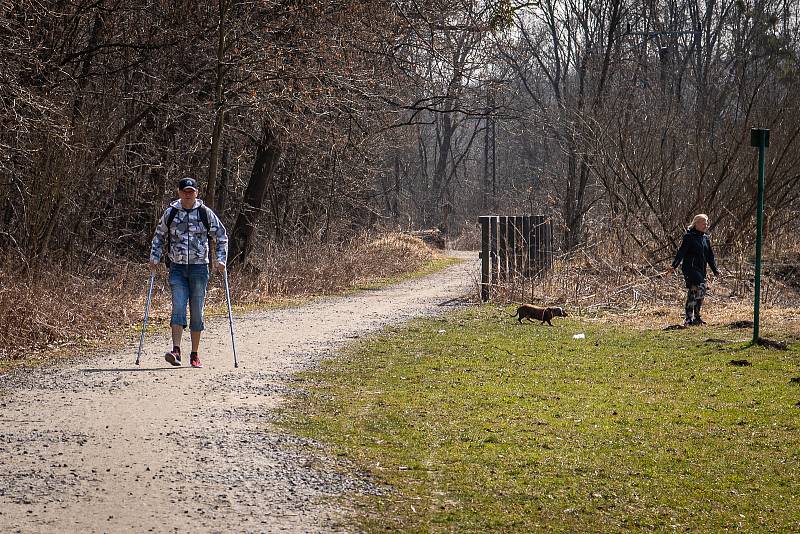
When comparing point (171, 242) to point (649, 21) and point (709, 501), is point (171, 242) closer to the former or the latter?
point (709, 501)

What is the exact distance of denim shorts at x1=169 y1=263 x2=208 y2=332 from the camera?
11789 mm

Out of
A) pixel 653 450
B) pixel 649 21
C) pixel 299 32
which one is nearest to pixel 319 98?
pixel 299 32

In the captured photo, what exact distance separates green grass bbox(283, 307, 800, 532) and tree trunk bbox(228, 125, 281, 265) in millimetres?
10782

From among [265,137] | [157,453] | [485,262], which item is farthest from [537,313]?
[157,453]

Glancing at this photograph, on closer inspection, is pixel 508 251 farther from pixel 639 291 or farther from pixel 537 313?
pixel 537 313

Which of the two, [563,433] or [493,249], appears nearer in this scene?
[563,433]

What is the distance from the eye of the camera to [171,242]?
11.7m

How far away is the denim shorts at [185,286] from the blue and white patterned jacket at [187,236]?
0.27 ft

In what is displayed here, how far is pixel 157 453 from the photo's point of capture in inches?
296

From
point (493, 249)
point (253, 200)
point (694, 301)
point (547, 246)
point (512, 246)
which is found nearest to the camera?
point (694, 301)

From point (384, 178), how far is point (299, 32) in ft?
98.3

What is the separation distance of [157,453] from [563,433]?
3269mm

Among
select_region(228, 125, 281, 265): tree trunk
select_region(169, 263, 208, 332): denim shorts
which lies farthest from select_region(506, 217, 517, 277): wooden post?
select_region(169, 263, 208, 332): denim shorts

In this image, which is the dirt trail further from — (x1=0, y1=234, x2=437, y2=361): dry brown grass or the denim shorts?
(x1=0, y1=234, x2=437, y2=361): dry brown grass
